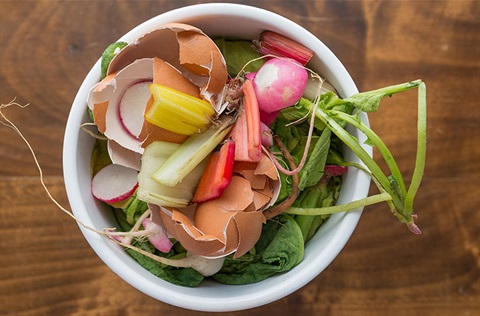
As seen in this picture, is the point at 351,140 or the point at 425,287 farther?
the point at 425,287

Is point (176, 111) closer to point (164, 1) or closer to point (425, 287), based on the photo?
point (164, 1)

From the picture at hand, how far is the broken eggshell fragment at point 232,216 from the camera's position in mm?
664

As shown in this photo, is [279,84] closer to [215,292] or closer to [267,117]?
[267,117]

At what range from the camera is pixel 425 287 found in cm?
101

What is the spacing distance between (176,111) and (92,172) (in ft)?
0.57

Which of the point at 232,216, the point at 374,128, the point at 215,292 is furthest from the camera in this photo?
the point at 374,128

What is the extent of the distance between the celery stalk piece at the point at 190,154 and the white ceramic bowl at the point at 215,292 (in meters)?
0.11

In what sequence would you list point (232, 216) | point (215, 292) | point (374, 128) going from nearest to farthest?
point (232, 216) < point (215, 292) < point (374, 128)

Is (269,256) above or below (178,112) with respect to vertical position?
below

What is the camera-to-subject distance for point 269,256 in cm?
77


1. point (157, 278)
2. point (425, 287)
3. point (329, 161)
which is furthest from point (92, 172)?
point (425, 287)

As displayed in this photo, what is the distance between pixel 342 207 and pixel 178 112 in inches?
8.6

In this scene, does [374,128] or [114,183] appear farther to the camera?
[374,128]

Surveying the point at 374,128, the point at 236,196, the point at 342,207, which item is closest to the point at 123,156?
the point at 236,196
